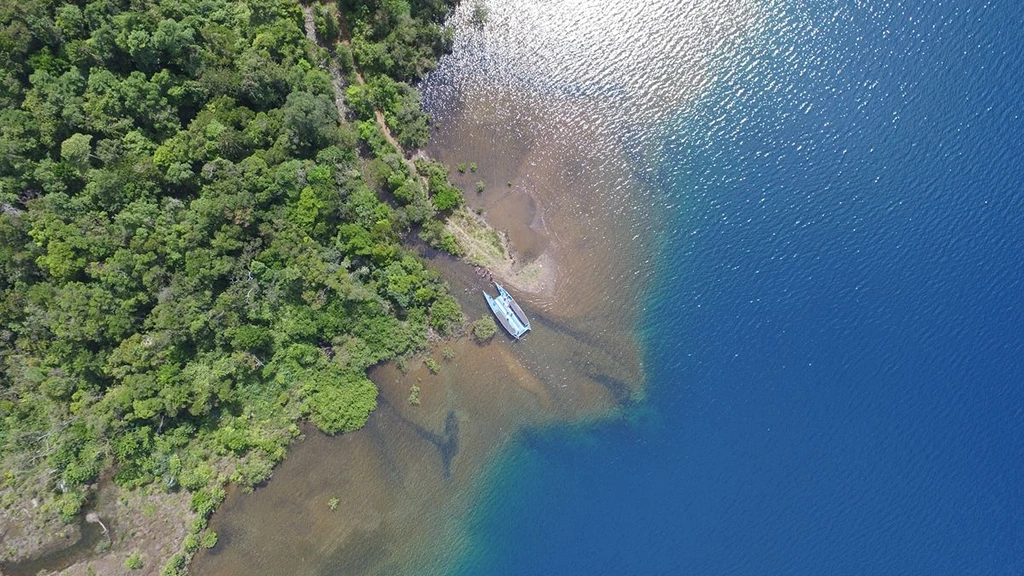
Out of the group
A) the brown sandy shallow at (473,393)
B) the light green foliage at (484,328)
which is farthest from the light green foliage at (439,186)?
the light green foliage at (484,328)

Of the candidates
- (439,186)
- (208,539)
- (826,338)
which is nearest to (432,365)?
(439,186)

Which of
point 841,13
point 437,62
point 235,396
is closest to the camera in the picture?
point 235,396

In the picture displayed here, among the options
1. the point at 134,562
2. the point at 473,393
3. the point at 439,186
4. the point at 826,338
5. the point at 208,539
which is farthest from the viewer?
the point at 826,338

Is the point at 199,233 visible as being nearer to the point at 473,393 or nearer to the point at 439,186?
the point at 439,186

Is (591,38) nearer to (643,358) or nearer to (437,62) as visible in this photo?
(437,62)

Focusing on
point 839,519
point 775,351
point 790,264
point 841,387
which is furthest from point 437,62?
point 839,519
